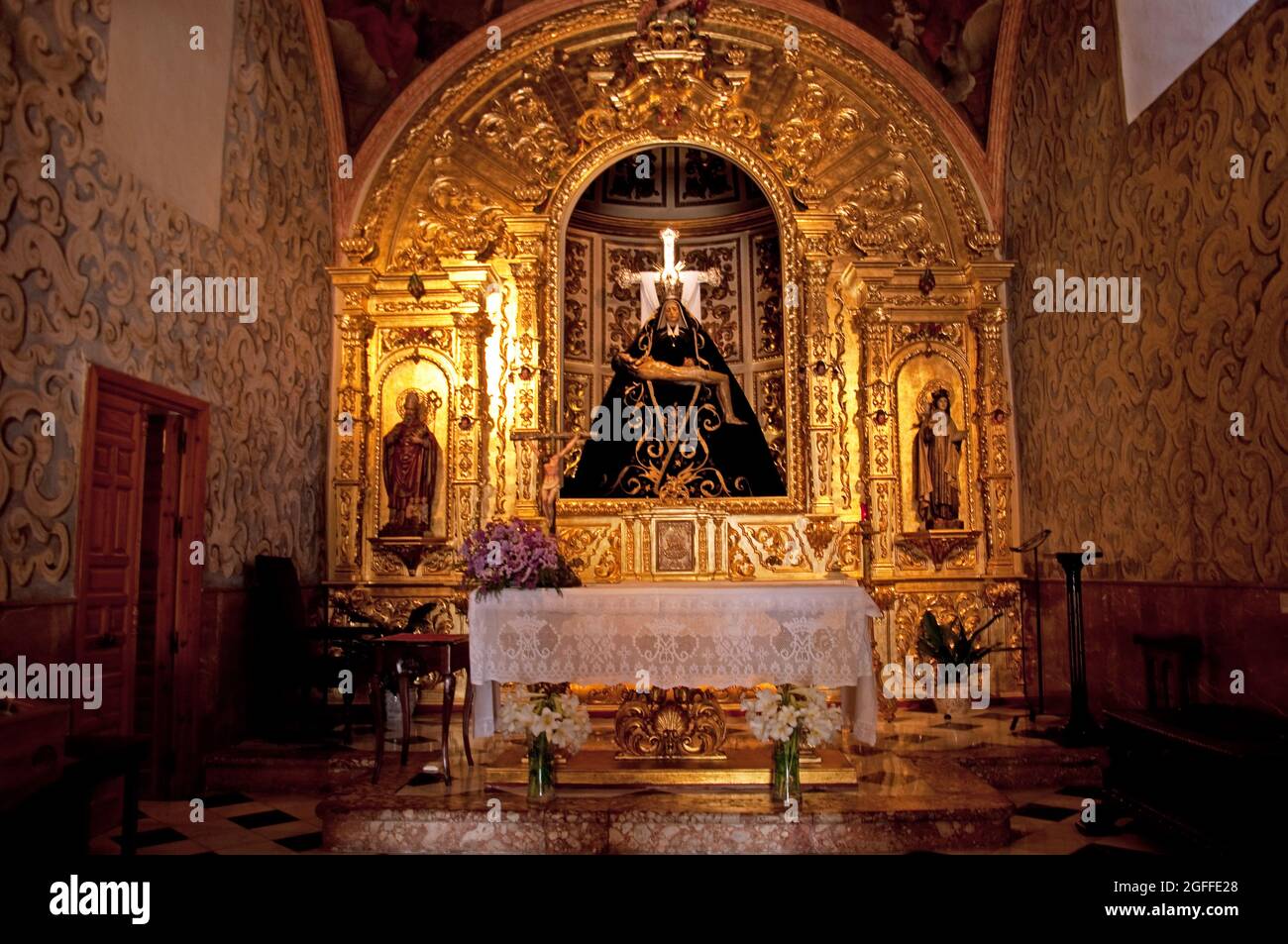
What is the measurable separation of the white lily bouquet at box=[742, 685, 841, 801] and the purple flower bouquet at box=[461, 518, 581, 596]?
56.4 inches

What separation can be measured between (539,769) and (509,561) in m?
1.21

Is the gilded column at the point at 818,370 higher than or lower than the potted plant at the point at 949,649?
higher

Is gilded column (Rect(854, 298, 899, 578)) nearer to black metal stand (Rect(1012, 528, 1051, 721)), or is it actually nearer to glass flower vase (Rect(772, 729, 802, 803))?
black metal stand (Rect(1012, 528, 1051, 721))

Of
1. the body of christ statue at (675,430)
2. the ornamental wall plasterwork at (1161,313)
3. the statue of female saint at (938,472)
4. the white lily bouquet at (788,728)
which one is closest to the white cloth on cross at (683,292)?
the body of christ statue at (675,430)

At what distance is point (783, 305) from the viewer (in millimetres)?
9680

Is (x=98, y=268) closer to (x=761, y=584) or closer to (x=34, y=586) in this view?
(x=34, y=586)

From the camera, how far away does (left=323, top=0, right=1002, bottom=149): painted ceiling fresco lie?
30.6 feet

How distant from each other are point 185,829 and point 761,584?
3.65 m

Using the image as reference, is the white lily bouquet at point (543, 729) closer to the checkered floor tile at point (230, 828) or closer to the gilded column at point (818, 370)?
the checkered floor tile at point (230, 828)

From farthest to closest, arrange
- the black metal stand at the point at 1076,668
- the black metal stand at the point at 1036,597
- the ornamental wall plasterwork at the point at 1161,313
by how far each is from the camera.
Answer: the black metal stand at the point at 1036,597 → the black metal stand at the point at 1076,668 → the ornamental wall plasterwork at the point at 1161,313

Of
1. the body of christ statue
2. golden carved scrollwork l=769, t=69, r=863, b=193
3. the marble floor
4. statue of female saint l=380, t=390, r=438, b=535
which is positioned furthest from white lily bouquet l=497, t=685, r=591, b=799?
golden carved scrollwork l=769, t=69, r=863, b=193

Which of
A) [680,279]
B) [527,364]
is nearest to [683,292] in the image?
[680,279]

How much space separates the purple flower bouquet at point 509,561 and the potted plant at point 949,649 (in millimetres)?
4288

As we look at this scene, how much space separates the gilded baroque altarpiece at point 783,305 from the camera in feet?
30.2
